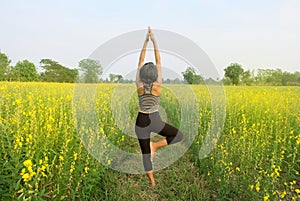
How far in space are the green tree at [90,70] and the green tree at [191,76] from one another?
1.33m

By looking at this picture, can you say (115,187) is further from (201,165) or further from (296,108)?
(296,108)

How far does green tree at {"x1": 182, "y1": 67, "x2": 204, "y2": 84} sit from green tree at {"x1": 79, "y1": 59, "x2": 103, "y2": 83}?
133 cm

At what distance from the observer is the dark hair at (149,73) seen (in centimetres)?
348

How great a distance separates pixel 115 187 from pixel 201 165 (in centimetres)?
150

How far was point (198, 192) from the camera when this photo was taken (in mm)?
3613

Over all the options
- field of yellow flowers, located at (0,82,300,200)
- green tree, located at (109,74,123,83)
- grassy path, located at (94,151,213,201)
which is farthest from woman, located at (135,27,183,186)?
field of yellow flowers, located at (0,82,300,200)

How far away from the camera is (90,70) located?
13.1 feet

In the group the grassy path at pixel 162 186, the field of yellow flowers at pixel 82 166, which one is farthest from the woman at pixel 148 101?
the field of yellow flowers at pixel 82 166

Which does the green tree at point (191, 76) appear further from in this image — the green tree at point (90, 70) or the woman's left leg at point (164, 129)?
the green tree at point (90, 70)

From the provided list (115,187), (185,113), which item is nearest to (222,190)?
(115,187)

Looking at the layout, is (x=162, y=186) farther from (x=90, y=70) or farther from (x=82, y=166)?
(x=90, y=70)

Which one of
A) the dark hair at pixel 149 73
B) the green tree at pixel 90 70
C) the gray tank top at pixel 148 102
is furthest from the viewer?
the green tree at pixel 90 70

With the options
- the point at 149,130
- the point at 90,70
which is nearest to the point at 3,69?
the point at 90,70

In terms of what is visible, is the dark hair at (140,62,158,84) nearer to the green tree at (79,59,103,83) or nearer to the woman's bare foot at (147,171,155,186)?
the green tree at (79,59,103,83)
